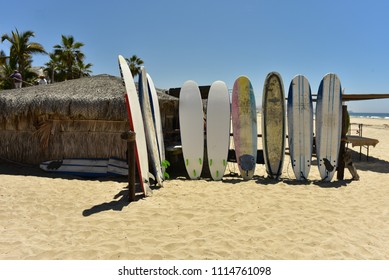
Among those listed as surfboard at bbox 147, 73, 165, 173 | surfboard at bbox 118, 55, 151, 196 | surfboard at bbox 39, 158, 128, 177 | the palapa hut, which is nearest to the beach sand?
surfboard at bbox 118, 55, 151, 196

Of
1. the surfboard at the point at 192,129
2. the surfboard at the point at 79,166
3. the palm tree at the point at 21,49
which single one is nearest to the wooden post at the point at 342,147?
the surfboard at the point at 192,129

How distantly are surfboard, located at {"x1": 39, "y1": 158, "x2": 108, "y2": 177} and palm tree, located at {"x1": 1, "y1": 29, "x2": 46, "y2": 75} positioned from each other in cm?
1276

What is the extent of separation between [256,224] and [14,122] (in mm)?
6081

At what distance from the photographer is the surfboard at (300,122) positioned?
5266mm

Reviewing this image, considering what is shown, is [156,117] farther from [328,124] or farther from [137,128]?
[328,124]

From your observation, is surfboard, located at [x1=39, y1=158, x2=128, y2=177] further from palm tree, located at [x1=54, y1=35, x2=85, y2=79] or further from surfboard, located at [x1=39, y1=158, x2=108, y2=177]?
palm tree, located at [x1=54, y1=35, x2=85, y2=79]

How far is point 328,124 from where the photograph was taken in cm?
521

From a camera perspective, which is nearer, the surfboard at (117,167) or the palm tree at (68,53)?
the surfboard at (117,167)

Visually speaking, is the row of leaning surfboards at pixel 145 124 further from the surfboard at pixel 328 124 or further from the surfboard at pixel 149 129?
the surfboard at pixel 328 124

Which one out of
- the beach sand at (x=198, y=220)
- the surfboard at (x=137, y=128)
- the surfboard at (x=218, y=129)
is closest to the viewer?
the beach sand at (x=198, y=220)

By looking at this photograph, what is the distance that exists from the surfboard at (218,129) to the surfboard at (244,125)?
0.17m

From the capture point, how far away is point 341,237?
2805 mm

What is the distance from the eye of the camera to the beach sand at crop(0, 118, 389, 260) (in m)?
2.52

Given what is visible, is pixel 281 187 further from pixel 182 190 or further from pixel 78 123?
pixel 78 123
